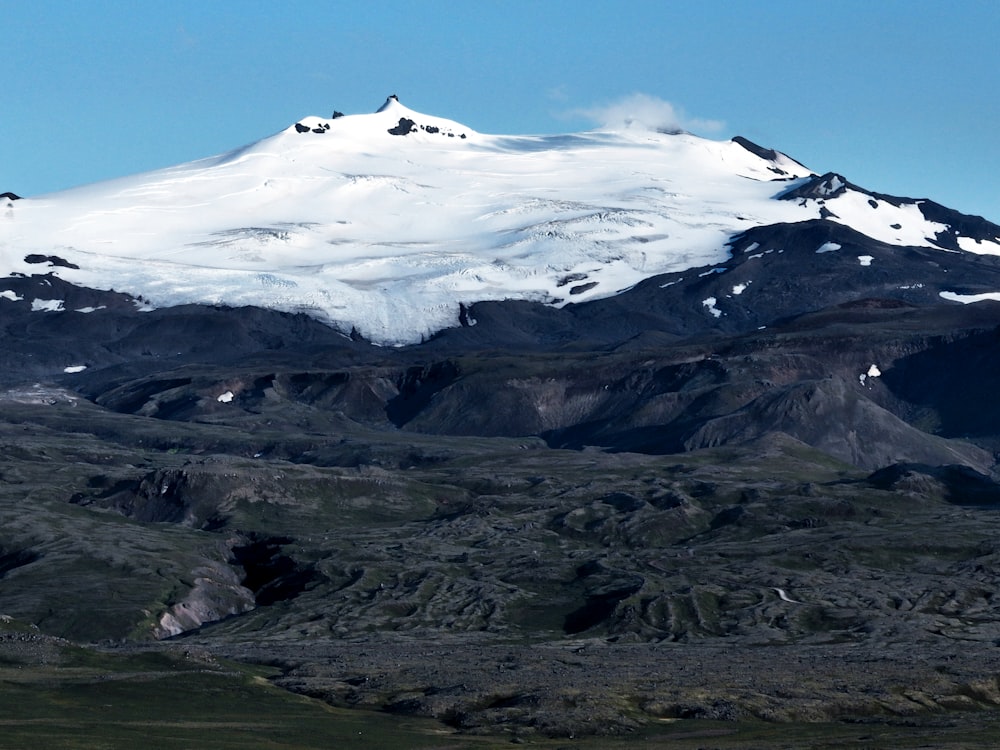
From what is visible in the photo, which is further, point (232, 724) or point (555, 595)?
point (555, 595)

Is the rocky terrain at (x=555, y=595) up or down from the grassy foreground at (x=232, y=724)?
up

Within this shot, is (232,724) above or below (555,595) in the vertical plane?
below

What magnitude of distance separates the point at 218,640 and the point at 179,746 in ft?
200

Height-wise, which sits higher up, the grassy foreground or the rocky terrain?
the rocky terrain

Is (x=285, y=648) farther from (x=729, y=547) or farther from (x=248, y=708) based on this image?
(x=729, y=547)

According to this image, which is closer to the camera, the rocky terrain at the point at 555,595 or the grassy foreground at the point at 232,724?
the grassy foreground at the point at 232,724

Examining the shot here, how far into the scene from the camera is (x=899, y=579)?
15425cm

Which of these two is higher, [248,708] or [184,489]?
[184,489]

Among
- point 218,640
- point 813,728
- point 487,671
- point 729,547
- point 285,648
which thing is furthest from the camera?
point 729,547

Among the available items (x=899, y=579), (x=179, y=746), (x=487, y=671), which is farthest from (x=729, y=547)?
(x=179, y=746)

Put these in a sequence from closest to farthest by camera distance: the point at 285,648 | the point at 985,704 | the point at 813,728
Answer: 1. the point at 813,728
2. the point at 985,704
3. the point at 285,648

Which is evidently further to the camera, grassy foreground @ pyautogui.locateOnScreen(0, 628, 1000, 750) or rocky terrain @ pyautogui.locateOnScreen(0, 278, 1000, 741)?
rocky terrain @ pyautogui.locateOnScreen(0, 278, 1000, 741)

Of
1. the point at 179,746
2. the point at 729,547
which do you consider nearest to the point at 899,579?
the point at 729,547

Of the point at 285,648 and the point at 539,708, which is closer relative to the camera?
the point at 539,708
